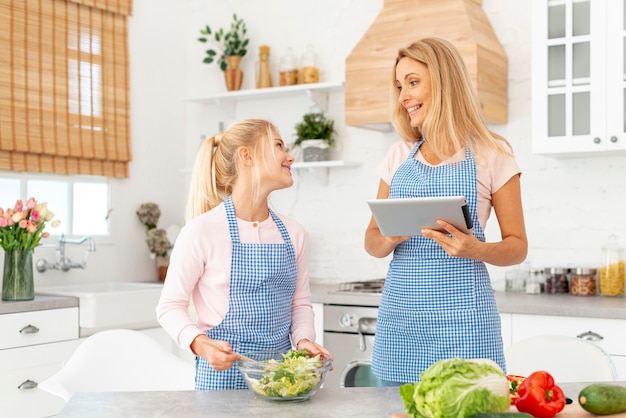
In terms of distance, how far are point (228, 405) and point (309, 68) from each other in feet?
10.1

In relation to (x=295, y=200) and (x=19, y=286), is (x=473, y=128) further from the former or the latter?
(x=295, y=200)

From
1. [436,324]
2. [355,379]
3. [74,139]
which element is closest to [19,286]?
[74,139]

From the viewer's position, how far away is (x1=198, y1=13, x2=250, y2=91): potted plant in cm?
470

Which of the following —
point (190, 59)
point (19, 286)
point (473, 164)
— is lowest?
point (19, 286)

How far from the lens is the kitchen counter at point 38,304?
336cm

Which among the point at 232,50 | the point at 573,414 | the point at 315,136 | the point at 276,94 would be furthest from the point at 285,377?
the point at 232,50

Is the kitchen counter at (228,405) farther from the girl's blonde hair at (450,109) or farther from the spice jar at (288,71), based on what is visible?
the spice jar at (288,71)

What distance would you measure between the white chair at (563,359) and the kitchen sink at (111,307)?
2106 mm

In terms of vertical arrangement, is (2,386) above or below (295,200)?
below

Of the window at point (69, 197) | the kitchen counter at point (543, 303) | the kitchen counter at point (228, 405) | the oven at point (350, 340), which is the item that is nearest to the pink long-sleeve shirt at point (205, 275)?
the kitchen counter at point (228, 405)

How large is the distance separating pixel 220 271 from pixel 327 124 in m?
2.51

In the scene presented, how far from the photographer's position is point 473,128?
214 cm

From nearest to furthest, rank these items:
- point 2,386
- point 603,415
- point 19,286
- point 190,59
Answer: point 603,415 → point 2,386 → point 19,286 → point 190,59

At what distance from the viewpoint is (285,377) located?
5.16ft
